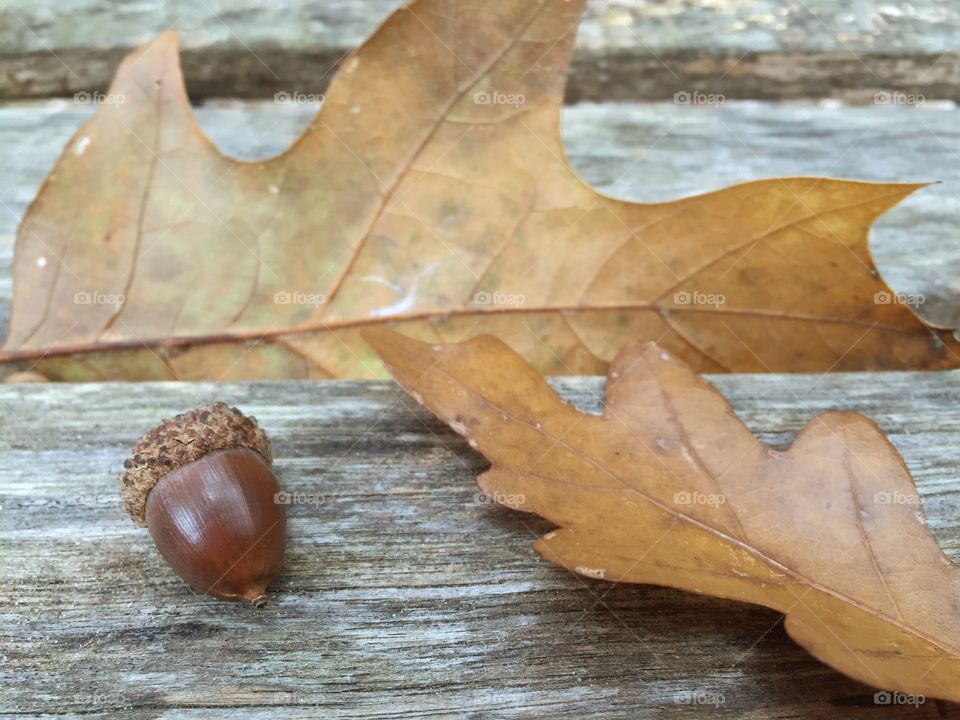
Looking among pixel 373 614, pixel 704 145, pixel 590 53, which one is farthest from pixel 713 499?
pixel 590 53

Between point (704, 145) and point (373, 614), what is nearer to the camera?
point (373, 614)

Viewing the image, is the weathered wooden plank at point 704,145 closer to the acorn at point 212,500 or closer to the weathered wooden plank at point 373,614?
the weathered wooden plank at point 373,614

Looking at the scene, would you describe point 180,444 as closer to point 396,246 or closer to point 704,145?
point 396,246

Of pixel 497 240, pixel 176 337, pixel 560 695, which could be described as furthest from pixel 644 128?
pixel 560 695

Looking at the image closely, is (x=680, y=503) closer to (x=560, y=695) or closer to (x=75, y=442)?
(x=560, y=695)

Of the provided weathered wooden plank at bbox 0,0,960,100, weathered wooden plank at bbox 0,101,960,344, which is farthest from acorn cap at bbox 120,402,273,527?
weathered wooden plank at bbox 0,0,960,100

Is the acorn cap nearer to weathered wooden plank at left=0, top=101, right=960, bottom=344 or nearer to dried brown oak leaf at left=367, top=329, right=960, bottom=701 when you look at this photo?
dried brown oak leaf at left=367, top=329, right=960, bottom=701
